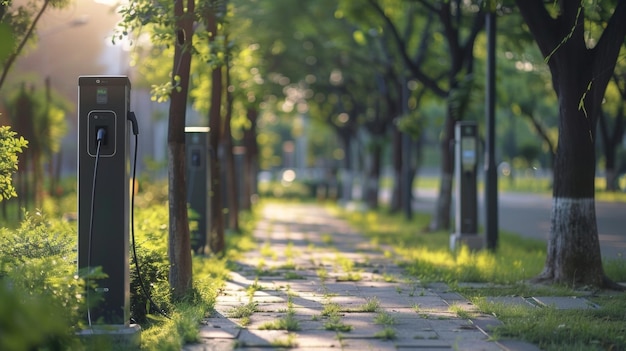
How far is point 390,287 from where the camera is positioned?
11.2 meters

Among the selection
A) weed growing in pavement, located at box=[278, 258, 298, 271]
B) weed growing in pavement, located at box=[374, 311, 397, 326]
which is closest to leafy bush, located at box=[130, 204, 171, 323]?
weed growing in pavement, located at box=[374, 311, 397, 326]

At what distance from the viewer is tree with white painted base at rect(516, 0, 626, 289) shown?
11195mm

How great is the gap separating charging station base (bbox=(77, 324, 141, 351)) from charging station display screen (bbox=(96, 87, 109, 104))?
5.78ft

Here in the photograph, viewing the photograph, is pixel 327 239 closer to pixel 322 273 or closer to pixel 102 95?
pixel 322 273

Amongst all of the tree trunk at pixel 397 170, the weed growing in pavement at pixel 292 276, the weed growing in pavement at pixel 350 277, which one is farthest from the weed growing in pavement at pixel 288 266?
the tree trunk at pixel 397 170

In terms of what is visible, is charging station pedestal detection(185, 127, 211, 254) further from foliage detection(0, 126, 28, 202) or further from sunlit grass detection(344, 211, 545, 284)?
foliage detection(0, 126, 28, 202)

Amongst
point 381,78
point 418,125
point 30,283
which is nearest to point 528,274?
point 30,283

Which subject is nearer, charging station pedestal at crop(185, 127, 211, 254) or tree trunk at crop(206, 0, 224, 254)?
charging station pedestal at crop(185, 127, 211, 254)

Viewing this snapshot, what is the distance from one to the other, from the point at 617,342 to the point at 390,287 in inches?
164

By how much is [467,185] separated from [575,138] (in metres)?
5.68

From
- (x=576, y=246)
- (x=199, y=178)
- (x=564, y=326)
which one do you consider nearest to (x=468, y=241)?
(x=199, y=178)

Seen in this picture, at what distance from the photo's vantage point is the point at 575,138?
11.3 m

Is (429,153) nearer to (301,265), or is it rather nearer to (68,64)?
(68,64)

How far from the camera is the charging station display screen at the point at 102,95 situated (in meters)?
7.66
